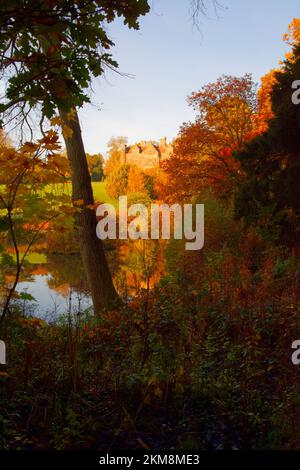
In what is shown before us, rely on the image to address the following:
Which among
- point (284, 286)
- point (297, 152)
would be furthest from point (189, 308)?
point (297, 152)

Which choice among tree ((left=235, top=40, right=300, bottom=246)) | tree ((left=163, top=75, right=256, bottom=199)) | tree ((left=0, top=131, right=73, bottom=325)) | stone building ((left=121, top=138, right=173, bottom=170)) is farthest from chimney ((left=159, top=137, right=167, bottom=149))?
tree ((left=0, top=131, right=73, bottom=325))

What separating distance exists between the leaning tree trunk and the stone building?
178 ft

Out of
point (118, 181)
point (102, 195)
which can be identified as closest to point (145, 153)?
point (102, 195)

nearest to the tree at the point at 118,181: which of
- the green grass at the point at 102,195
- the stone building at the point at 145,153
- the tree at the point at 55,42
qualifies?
the green grass at the point at 102,195

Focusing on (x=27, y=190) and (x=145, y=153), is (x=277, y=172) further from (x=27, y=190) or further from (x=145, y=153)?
(x=145, y=153)

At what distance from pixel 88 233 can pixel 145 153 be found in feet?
186

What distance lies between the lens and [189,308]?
6.30 m

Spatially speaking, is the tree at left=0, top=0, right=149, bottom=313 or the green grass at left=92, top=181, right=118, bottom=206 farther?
the green grass at left=92, top=181, right=118, bottom=206

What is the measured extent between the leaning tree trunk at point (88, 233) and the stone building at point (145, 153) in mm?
54297

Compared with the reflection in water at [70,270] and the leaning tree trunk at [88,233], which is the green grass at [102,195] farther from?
the leaning tree trunk at [88,233]

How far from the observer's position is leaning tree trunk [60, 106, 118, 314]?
7.78 m

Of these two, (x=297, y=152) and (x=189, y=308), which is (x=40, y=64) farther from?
(x=297, y=152)

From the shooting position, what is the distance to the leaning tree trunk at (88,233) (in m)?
7.78

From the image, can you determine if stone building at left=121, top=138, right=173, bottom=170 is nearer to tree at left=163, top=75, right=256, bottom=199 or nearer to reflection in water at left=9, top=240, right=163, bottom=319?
reflection in water at left=9, top=240, right=163, bottom=319
